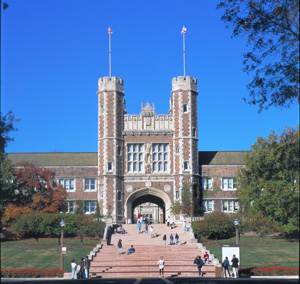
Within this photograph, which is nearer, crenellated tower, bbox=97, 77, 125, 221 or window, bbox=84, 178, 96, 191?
crenellated tower, bbox=97, 77, 125, 221

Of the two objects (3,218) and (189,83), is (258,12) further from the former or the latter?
(189,83)

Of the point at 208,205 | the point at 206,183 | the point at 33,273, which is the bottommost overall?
the point at 33,273

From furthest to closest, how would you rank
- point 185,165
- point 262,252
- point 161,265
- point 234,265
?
point 185,165, point 262,252, point 161,265, point 234,265

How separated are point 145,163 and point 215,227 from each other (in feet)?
45.6

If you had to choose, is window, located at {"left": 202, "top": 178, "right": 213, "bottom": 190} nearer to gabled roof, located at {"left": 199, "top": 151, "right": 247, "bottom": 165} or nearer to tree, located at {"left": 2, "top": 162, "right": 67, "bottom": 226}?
gabled roof, located at {"left": 199, "top": 151, "right": 247, "bottom": 165}

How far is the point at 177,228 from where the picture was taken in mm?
54438

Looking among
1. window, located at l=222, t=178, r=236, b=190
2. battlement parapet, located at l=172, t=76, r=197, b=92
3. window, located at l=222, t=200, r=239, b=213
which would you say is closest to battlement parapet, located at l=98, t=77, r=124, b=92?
battlement parapet, located at l=172, t=76, r=197, b=92

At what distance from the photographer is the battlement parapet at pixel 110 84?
6097cm

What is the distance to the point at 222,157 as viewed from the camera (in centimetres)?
6406

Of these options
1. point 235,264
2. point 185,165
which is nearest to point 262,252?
point 235,264

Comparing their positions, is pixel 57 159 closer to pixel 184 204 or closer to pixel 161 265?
pixel 184 204

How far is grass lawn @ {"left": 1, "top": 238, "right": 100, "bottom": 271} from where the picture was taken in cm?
3903

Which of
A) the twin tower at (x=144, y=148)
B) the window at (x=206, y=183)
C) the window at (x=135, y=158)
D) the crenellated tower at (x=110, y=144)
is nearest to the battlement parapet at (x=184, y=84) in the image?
the twin tower at (x=144, y=148)

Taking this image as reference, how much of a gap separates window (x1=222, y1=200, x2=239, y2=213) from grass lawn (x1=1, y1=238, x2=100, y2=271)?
54.9 feet
